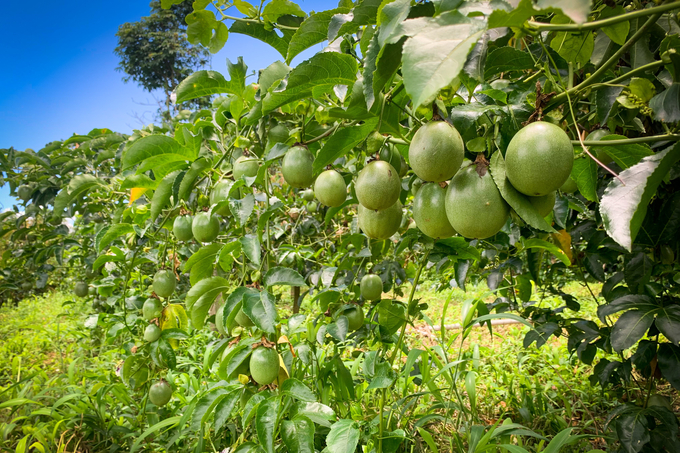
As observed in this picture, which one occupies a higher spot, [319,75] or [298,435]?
[319,75]

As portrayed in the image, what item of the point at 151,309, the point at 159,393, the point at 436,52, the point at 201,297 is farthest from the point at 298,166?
the point at 159,393

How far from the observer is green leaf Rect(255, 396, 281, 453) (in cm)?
95

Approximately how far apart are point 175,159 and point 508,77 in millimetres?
986

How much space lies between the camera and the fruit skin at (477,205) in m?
0.60

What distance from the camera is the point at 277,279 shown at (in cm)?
104

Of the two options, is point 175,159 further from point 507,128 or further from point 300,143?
point 507,128

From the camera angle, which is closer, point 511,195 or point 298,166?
point 511,195

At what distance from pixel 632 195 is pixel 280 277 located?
2.56ft

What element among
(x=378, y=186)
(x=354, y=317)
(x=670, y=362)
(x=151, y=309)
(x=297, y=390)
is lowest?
(x=670, y=362)

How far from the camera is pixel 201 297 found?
1069 mm

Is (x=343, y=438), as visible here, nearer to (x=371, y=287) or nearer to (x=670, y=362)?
(x=371, y=287)

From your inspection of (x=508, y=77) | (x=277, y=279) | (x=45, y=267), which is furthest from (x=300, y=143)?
(x=45, y=267)

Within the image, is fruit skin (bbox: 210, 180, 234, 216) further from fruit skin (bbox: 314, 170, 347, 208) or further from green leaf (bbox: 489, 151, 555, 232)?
green leaf (bbox: 489, 151, 555, 232)

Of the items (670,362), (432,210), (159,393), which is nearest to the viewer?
(432,210)
